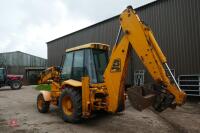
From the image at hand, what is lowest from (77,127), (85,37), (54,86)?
(77,127)

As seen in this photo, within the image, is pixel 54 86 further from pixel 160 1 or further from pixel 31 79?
pixel 31 79

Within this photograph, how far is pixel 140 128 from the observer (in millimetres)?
7859

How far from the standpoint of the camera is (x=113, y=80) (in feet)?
25.4

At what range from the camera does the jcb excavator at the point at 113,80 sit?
643cm

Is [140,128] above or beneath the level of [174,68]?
beneath

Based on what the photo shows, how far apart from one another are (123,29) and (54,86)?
13.3 ft

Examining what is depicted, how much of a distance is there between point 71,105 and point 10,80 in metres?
17.4

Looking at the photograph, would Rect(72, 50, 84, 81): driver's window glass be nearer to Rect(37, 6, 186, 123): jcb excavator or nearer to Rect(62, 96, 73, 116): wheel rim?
Rect(37, 6, 186, 123): jcb excavator

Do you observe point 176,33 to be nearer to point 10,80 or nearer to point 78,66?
point 78,66

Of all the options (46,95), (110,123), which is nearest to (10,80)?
(46,95)

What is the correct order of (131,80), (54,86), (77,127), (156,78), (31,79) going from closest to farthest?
(156,78) → (77,127) → (54,86) → (131,80) → (31,79)

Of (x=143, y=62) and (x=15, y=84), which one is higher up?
(x=143, y=62)

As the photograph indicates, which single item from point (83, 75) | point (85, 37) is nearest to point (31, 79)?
point (85, 37)

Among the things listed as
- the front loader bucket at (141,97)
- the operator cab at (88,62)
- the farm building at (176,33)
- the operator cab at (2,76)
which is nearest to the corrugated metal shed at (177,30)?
the farm building at (176,33)
